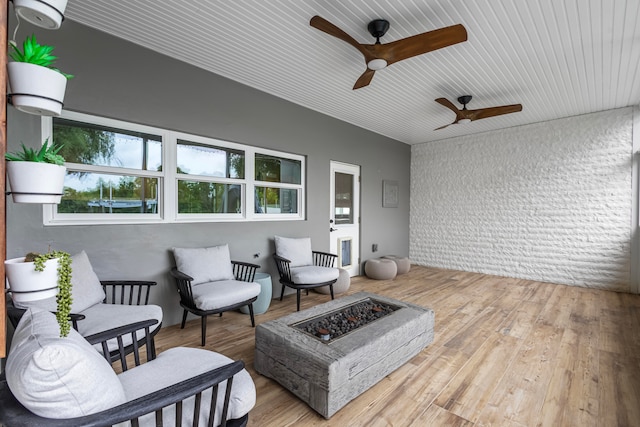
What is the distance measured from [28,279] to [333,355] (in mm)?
1443

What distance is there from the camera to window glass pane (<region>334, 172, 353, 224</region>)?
499 cm

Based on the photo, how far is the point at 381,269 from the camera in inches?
197

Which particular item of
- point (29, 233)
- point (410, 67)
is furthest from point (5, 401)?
point (410, 67)

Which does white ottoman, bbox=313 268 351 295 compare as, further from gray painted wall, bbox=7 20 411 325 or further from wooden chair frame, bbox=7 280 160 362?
wooden chair frame, bbox=7 280 160 362

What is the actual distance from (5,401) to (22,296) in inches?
13.4

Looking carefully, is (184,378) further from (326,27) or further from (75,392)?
(326,27)

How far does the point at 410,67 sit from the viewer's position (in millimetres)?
3139

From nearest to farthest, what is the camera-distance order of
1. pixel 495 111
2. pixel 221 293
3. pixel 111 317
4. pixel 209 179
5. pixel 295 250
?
pixel 111 317 → pixel 221 293 → pixel 209 179 → pixel 495 111 → pixel 295 250

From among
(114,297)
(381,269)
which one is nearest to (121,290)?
(114,297)

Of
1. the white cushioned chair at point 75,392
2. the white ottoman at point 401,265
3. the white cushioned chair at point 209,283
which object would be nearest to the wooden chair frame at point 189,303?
the white cushioned chair at point 209,283

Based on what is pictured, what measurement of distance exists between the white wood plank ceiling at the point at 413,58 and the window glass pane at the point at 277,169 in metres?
0.87

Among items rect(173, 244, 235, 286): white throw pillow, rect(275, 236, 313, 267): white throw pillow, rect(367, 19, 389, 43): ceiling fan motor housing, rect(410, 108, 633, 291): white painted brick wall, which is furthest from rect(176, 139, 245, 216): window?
rect(410, 108, 633, 291): white painted brick wall

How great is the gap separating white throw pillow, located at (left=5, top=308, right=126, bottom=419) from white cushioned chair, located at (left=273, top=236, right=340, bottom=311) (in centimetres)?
250

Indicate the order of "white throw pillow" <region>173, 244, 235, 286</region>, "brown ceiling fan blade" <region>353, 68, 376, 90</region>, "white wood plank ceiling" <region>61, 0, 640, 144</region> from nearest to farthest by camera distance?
"white wood plank ceiling" <region>61, 0, 640, 144</region> < "brown ceiling fan blade" <region>353, 68, 376, 90</region> < "white throw pillow" <region>173, 244, 235, 286</region>
